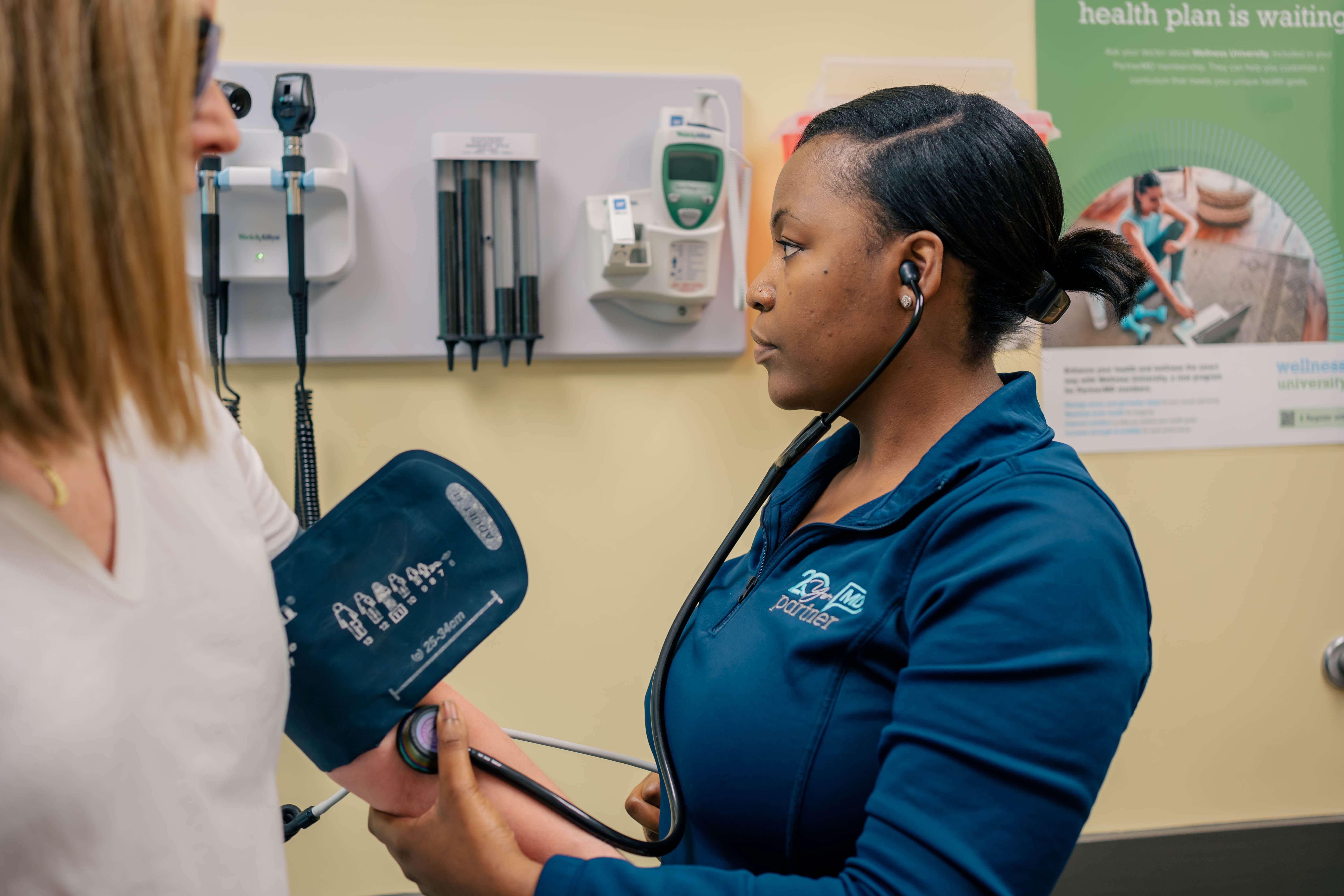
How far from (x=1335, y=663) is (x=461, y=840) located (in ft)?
5.66

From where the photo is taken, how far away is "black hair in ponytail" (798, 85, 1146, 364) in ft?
2.81

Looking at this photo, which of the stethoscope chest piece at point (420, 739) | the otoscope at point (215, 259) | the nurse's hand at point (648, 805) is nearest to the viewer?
the stethoscope chest piece at point (420, 739)

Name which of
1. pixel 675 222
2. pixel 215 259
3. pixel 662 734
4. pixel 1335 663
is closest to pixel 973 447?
Result: pixel 662 734

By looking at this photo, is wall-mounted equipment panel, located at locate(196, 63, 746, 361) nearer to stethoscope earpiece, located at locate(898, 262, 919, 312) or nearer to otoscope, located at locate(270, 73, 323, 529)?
otoscope, located at locate(270, 73, 323, 529)

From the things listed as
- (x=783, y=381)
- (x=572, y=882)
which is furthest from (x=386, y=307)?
(x=572, y=882)

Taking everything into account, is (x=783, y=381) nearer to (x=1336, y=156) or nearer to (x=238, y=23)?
(x=238, y=23)

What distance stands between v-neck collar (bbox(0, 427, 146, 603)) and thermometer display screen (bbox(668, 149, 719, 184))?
1030 millimetres

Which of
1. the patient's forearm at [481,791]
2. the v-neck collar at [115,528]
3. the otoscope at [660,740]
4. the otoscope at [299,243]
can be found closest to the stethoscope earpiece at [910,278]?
the otoscope at [660,740]

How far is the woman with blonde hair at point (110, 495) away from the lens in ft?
1.49

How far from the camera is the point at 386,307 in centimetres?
145

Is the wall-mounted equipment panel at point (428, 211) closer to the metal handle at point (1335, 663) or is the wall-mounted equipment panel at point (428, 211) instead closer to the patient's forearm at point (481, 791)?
the patient's forearm at point (481, 791)

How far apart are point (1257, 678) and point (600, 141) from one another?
1.56m

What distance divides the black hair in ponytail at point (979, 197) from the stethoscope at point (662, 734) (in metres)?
0.06

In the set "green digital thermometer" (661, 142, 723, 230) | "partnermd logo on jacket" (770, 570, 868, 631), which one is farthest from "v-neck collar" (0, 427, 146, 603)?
"green digital thermometer" (661, 142, 723, 230)
